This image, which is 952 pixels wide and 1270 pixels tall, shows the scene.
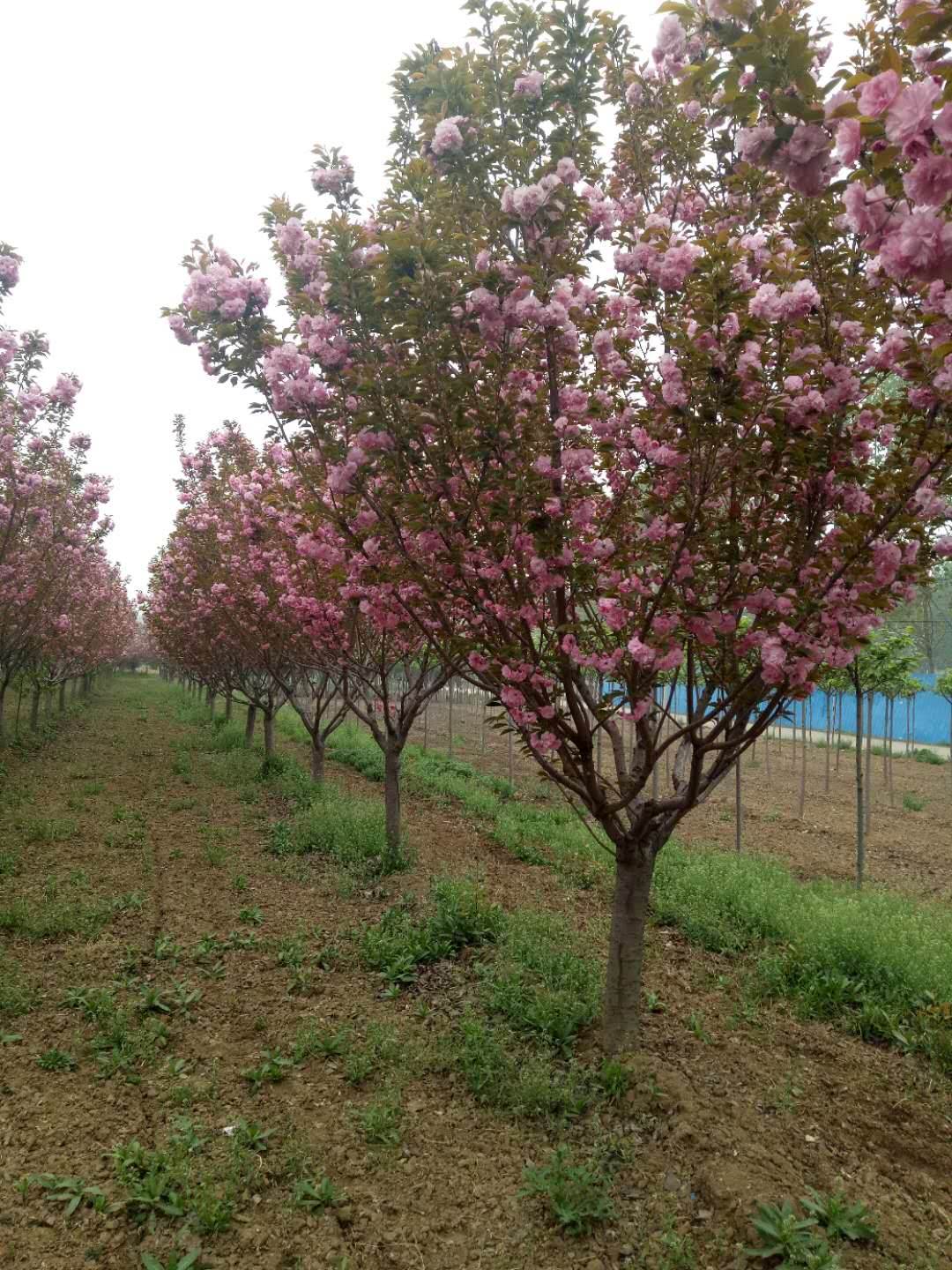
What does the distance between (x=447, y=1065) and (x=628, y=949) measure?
1312 mm

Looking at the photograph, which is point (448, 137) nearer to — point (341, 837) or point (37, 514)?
point (341, 837)

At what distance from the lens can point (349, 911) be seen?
7023mm

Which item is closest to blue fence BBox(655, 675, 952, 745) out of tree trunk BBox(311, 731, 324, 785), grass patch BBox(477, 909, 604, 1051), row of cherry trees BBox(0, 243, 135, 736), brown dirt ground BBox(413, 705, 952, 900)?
brown dirt ground BBox(413, 705, 952, 900)

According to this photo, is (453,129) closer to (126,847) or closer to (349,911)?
(349,911)

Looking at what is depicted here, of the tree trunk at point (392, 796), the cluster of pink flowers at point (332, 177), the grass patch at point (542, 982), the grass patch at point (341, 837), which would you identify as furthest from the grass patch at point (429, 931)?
the cluster of pink flowers at point (332, 177)

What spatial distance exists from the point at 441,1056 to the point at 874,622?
3489 millimetres

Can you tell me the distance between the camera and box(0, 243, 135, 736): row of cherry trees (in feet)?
30.2

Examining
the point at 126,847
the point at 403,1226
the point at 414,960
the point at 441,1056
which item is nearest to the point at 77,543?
the point at 126,847

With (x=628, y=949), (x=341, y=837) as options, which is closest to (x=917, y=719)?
(x=341, y=837)

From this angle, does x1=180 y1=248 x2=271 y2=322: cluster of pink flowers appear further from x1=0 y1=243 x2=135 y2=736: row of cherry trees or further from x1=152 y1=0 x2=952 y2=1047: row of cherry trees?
x1=0 y1=243 x2=135 y2=736: row of cherry trees

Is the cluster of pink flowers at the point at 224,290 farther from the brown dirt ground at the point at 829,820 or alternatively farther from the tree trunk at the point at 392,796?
the tree trunk at the point at 392,796

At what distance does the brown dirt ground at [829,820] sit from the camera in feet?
35.0

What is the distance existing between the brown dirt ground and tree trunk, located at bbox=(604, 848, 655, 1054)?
1655 millimetres

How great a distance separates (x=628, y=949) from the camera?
4410mm
